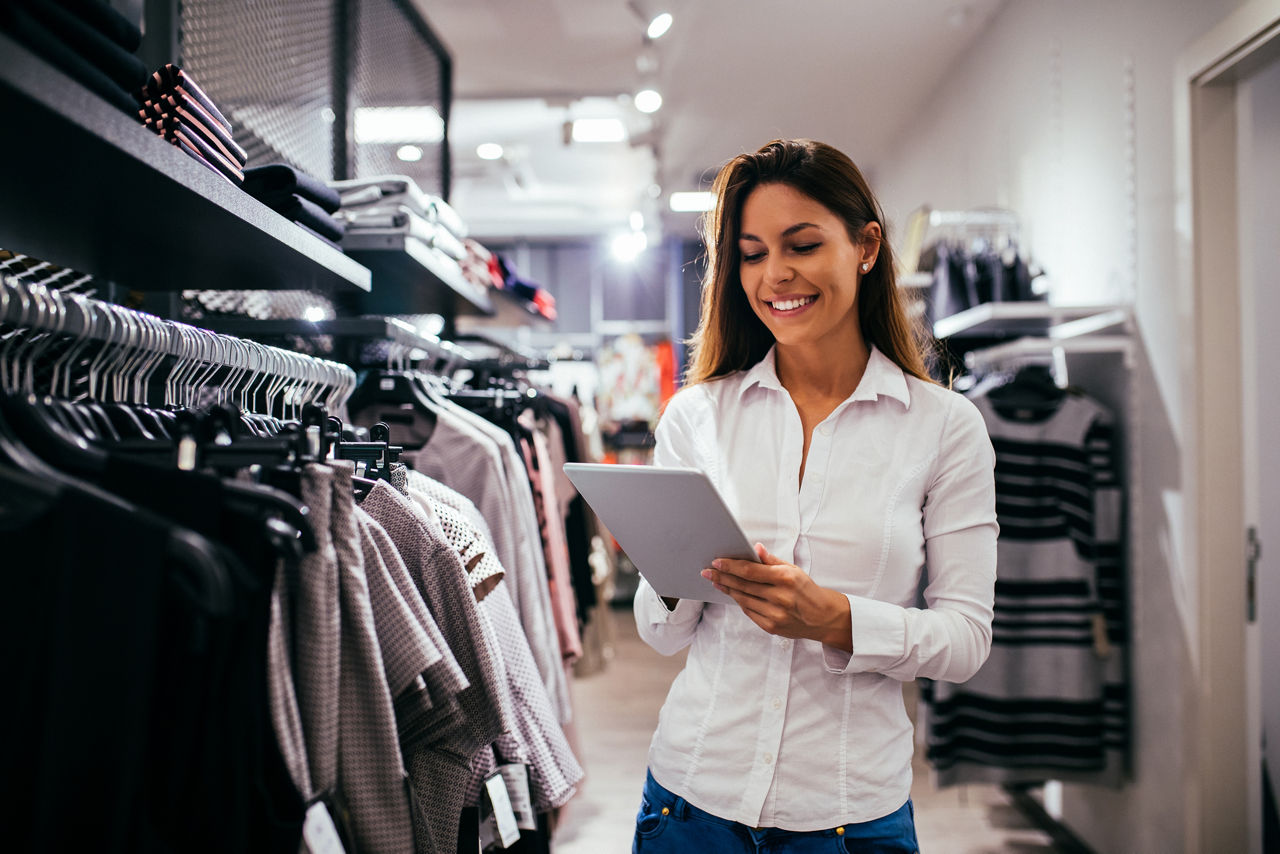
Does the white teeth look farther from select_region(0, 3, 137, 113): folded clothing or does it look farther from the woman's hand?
select_region(0, 3, 137, 113): folded clothing

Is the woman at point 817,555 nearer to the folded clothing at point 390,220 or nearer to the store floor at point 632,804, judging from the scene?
the folded clothing at point 390,220

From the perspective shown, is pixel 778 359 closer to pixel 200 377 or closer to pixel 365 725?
pixel 365 725

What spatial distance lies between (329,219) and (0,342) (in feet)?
1.93

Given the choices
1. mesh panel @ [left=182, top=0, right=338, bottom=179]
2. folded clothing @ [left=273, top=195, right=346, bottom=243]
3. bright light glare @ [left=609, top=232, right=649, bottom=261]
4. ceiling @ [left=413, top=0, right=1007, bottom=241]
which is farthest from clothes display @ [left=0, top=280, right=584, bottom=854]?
bright light glare @ [left=609, top=232, right=649, bottom=261]

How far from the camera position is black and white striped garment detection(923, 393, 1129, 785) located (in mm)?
2506

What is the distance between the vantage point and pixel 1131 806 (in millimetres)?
2547

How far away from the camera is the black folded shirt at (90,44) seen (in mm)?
775

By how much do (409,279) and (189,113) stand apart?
3.58 feet

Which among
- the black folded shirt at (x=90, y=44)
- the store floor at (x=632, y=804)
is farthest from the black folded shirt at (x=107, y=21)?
the store floor at (x=632, y=804)

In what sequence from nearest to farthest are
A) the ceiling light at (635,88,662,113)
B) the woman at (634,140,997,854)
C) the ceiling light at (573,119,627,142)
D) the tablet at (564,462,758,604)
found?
the tablet at (564,462,758,604) < the woman at (634,140,997,854) < the ceiling light at (635,88,662,113) < the ceiling light at (573,119,627,142)

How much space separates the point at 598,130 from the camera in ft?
17.9

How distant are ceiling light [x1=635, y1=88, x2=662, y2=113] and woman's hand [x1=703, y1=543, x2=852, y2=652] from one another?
344 cm

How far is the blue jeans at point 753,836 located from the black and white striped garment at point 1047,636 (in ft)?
4.99

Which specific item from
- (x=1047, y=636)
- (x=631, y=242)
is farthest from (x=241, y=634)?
(x=631, y=242)
